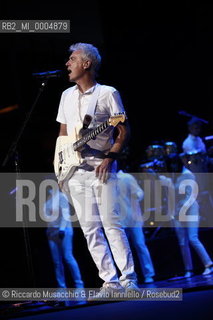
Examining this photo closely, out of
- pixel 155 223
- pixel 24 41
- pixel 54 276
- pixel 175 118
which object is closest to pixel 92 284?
pixel 54 276

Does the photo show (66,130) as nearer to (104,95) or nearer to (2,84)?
(104,95)

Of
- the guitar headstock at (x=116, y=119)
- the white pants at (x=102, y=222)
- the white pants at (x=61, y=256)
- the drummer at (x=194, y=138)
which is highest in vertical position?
the drummer at (x=194, y=138)

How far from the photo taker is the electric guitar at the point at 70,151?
399 centimetres

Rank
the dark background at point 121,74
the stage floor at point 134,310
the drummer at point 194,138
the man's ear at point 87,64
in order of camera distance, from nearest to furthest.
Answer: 1. the stage floor at point 134,310
2. the man's ear at point 87,64
3. the dark background at point 121,74
4. the drummer at point 194,138

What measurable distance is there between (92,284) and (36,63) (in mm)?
4350

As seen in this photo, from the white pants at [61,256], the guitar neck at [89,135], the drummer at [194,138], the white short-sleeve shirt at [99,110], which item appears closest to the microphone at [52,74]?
the white short-sleeve shirt at [99,110]

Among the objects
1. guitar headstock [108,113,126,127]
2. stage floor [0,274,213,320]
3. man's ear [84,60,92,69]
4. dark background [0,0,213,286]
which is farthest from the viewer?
dark background [0,0,213,286]

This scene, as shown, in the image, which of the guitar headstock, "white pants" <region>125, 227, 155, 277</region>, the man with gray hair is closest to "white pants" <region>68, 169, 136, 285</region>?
the man with gray hair

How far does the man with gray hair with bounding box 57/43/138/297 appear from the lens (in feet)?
13.3

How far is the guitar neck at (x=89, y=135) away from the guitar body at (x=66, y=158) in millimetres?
72

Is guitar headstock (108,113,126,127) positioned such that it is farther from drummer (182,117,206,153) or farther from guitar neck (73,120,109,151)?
drummer (182,117,206,153)

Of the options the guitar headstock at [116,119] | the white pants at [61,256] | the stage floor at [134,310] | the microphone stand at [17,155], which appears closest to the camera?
the stage floor at [134,310]

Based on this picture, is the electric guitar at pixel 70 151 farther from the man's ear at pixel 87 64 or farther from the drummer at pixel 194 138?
the drummer at pixel 194 138

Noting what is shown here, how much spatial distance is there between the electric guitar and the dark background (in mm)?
3556
